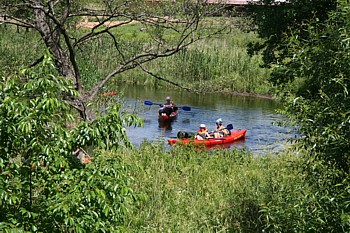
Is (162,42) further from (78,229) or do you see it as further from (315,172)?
(78,229)

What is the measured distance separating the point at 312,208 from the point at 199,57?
21867 mm

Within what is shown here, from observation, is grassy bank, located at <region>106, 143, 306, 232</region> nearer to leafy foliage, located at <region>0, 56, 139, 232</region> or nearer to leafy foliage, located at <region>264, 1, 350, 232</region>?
leafy foliage, located at <region>264, 1, 350, 232</region>

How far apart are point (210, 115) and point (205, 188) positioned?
529 inches

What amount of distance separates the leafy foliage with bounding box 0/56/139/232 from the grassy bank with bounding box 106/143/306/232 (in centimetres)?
100

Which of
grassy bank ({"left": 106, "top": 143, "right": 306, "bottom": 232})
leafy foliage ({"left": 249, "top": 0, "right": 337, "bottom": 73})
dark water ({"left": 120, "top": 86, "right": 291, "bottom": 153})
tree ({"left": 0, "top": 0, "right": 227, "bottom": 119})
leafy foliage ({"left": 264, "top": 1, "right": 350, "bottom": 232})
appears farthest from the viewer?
dark water ({"left": 120, "top": 86, "right": 291, "bottom": 153})

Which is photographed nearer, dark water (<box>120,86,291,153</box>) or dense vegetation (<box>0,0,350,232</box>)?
dense vegetation (<box>0,0,350,232</box>)

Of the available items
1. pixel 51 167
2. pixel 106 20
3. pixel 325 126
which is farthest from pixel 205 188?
pixel 51 167

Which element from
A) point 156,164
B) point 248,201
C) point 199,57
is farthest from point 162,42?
point 199,57

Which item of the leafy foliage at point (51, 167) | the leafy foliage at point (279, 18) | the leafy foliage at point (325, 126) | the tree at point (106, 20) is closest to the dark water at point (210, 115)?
the leafy foliage at point (279, 18)

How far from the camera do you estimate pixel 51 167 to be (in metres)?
4.84

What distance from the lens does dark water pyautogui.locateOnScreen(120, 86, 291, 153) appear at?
19144mm

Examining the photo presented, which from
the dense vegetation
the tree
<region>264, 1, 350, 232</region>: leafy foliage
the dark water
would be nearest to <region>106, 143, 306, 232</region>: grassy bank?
<region>264, 1, 350, 232</region>: leafy foliage

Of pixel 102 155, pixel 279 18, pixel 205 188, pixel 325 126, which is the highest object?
pixel 279 18

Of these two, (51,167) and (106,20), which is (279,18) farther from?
(51,167)
